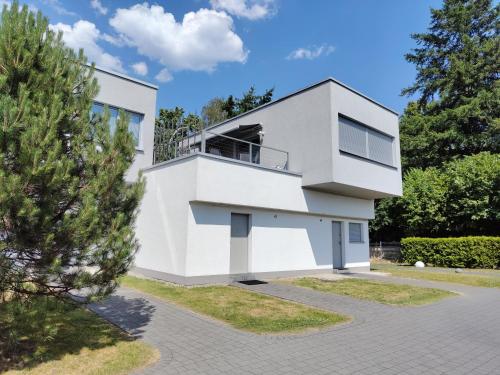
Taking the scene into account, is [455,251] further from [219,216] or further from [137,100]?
[137,100]

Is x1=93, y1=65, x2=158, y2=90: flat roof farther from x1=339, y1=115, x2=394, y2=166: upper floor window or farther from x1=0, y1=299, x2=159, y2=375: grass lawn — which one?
x1=0, y1=299, x2=159, y2=375: grass lawn

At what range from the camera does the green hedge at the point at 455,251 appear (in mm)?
19016

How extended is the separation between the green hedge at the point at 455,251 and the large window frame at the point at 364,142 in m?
7.08

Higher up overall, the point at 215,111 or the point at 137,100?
the point at 215,111

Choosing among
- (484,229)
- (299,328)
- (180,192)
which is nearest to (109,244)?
(299,328)

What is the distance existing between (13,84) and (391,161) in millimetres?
15720

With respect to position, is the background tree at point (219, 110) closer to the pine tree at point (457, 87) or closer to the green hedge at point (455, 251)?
the pine tree at point (457, 87)

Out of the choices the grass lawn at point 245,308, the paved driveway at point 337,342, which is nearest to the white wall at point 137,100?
the grass lawn at point 245,308

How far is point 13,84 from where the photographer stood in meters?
4.42

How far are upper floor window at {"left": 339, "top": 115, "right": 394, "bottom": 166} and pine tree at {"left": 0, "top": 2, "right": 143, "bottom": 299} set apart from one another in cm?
1067

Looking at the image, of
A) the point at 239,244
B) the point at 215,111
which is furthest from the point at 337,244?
the point at 215,111

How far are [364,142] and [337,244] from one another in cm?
506

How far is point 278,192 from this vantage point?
1339 centimetres

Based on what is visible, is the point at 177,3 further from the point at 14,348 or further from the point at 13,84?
the point at 14,348
